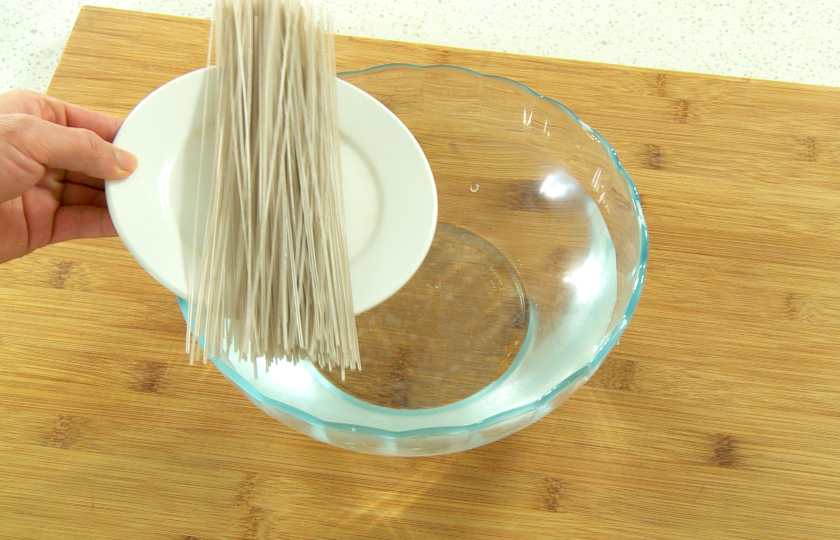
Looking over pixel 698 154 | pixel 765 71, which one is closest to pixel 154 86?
pixel 698 154

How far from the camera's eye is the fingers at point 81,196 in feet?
2.23

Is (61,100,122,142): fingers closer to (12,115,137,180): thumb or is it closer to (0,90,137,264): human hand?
(0,90,137,264): human hand

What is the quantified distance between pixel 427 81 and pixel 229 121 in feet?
0.91

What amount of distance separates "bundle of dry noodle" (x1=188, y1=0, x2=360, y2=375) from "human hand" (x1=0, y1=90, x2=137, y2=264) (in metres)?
0.09

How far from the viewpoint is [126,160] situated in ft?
1.69

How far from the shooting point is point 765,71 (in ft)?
3.33

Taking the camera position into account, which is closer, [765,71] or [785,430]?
[785,430]

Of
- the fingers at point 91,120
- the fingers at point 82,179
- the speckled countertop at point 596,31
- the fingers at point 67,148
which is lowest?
the fingers at point 82,179

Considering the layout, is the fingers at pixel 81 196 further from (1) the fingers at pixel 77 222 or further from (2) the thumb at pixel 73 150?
(2) the thumb at pixel 73 150

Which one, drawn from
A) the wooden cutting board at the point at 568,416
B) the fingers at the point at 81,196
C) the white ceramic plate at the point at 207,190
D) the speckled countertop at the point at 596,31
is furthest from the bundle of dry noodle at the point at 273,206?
the speckled countertop at the point at 596,31

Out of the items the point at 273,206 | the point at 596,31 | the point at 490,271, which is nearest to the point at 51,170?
the point at 273,206

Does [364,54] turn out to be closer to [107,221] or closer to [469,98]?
[469,98]

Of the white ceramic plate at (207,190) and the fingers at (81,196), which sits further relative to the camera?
the fingers at (81,196)

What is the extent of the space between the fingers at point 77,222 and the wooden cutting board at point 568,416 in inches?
0.7
